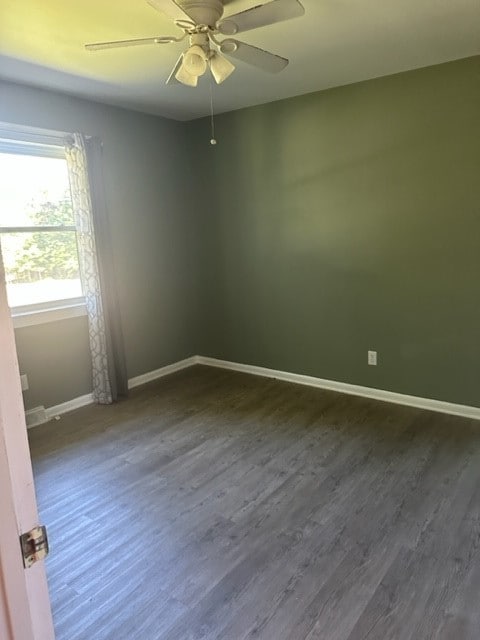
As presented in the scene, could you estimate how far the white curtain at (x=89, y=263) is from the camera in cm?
352

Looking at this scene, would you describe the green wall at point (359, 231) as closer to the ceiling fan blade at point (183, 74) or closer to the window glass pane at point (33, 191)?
the window glass pane at point (33, 191)

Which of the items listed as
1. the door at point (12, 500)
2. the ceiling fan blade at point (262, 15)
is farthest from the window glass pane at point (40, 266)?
the door at point (12, 500)

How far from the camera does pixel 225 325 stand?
15.1ft

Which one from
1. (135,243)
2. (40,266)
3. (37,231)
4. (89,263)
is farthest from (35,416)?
(135,243)

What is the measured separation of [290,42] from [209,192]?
1.99 metres

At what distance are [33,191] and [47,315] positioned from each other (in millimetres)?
969

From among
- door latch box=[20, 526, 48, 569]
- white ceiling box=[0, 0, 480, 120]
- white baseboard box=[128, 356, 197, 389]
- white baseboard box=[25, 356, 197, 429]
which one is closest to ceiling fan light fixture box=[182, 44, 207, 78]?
white ceiling box=[0, 0, 480, 120]

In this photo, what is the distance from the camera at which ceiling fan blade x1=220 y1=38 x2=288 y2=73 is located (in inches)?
81.1

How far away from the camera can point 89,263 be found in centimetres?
367

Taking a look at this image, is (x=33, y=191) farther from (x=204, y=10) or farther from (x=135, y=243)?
(x=204, y=10)

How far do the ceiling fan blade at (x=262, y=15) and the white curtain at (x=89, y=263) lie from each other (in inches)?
76.4

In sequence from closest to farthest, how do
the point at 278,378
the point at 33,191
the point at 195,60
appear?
the point at 195,60
the point at 33,191
the point at 278,378

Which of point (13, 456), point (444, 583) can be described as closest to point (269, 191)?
point (444, 583)

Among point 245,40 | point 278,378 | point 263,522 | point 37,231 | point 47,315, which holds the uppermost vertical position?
point 245,40
